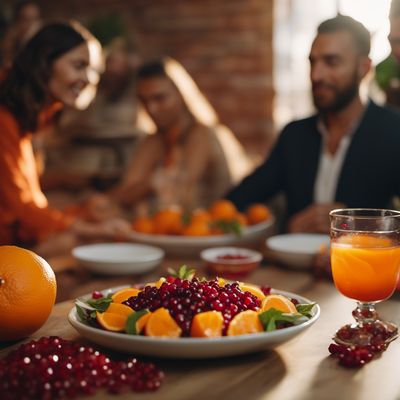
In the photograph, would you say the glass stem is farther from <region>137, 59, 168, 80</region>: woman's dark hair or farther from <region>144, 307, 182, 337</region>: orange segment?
<region>137, 59, 168, 80</region>: woman's dark hair

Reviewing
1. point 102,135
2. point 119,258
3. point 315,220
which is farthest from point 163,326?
point 102,135

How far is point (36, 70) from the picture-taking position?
2.44m

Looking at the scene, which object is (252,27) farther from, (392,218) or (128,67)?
(392,218)

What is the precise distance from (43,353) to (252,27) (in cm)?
387

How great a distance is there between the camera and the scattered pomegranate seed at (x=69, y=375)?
33.5 inches

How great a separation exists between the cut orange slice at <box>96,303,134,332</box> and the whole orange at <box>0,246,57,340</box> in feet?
0.40

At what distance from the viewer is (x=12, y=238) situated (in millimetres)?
2373

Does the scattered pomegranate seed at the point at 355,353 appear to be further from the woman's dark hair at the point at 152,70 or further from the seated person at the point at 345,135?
the woman's dark hair at the point at 152,70

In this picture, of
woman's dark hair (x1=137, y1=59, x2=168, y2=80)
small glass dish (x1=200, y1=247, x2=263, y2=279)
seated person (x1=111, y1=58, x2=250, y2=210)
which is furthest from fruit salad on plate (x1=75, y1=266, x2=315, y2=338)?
woman's dark hair (x1=137, y1=59, x2=168, y2=80)

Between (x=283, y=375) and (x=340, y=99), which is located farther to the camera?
(x=340, y=99)

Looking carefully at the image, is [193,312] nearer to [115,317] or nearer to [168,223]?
[115,317]

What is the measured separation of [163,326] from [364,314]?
1.24 feet

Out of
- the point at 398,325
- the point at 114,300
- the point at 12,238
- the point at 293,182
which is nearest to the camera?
the point at 114,300

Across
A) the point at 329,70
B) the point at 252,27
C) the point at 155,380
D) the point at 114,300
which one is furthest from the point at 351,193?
the point at 252,27
